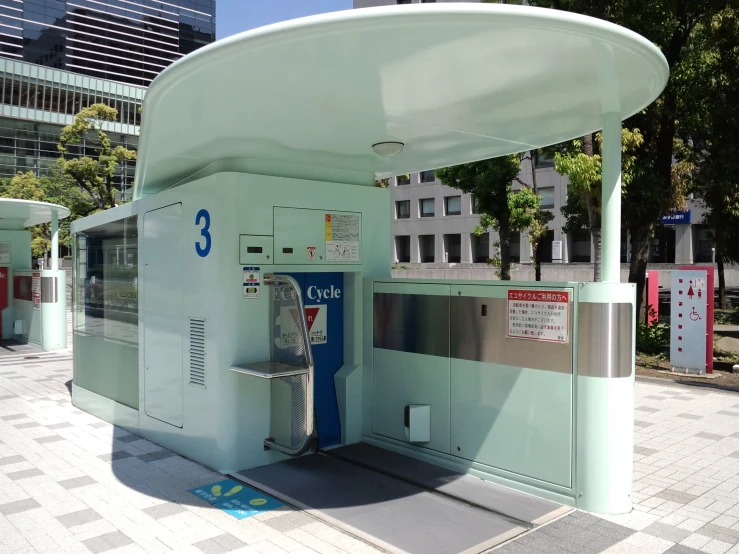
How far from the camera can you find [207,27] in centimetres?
11181

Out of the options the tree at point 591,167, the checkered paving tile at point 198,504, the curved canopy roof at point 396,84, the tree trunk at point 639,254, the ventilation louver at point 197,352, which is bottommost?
the checkered paving tile at point 198,504

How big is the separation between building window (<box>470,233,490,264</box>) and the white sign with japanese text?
3805cm

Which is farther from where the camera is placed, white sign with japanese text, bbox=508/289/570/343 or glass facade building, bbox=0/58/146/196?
glass facade building, bbox=0/58/146/196

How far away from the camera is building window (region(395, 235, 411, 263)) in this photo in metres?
47.2

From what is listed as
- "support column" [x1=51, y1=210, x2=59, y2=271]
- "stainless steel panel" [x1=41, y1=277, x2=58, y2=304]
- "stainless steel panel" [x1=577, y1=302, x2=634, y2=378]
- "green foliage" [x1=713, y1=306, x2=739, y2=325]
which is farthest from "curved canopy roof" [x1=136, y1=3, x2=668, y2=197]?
"green foliage" [x1=713, y1=306, x2=739, y2=325]

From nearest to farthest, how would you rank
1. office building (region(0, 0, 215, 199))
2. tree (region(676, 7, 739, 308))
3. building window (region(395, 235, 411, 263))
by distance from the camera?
tree (region(676, 7, 739, 308)) → building window (region(395, 235, 411, 263)) → office building (region(0, 0, 215, 199))

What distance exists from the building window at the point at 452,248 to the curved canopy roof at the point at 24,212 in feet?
106

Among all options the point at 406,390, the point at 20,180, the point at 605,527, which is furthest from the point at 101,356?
the point at 20,180

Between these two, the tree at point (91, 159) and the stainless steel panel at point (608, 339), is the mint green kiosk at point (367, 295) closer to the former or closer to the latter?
the stainless steel panel at point (608, 339)

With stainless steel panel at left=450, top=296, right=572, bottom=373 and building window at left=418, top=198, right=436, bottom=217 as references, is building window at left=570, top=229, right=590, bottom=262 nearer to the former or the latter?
building window at left=418, top=198, right=436, bottom=217

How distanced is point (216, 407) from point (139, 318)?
1.83m

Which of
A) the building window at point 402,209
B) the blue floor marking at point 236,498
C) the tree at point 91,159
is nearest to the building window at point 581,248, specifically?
the building window at point 402,209

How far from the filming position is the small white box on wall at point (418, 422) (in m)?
5.49

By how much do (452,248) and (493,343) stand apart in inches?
1579
